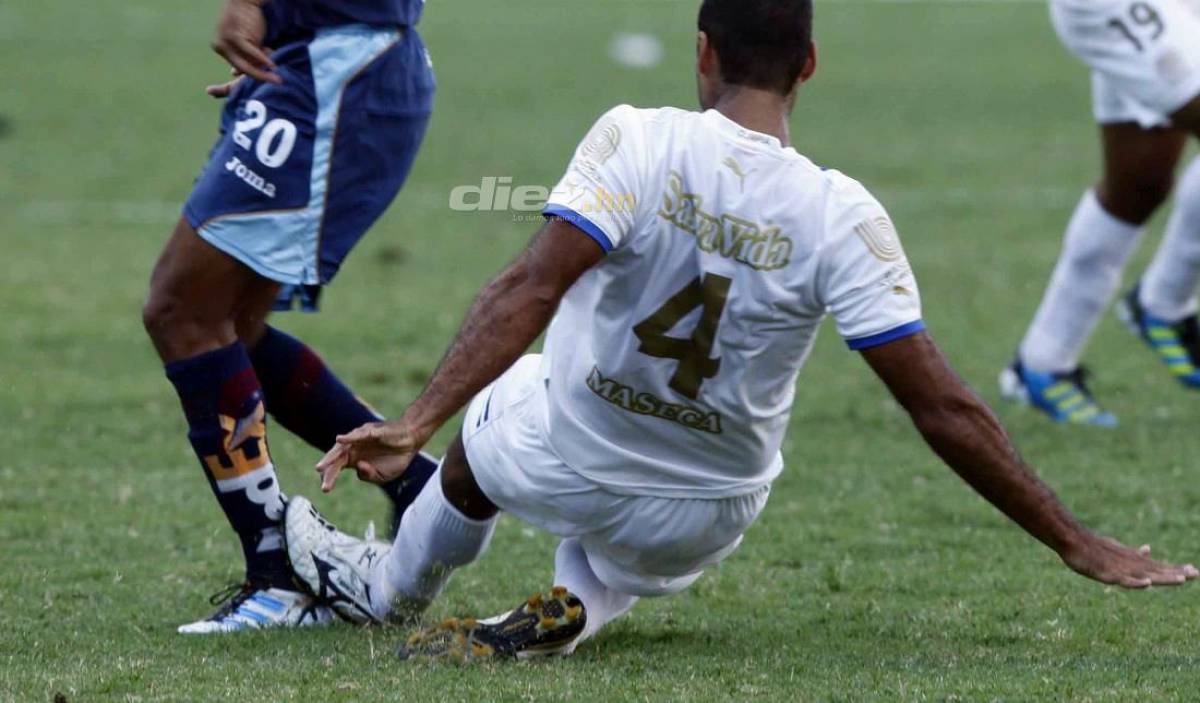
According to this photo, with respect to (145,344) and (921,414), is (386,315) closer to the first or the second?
(145,344)

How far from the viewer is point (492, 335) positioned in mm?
3484

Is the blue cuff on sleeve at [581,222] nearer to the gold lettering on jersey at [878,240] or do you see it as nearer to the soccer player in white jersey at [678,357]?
the soccer player in white jersey at [678,357]

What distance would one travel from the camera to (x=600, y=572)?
4090 mm

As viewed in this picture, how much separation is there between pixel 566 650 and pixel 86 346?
4.90 meters

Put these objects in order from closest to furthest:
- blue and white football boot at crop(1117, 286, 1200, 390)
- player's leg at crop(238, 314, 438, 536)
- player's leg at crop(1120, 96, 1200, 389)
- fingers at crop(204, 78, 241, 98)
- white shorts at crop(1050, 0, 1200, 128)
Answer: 1. fingers at crop(204, 78, 241, 98)
2. player's leg at crop(238, 314, 438, 536)
3. white shorts at crop(1050, 0, 1200, 128)
4. player's leg at crop(1120, 96, 1200, 389)
5. blue and white football boot at crop(1117, 286, 1200, 390)

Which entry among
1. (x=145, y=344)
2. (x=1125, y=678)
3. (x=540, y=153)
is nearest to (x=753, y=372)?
A: (x=1125, y=678)

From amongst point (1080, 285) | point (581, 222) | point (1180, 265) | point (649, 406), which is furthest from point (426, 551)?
point (1180, 265)

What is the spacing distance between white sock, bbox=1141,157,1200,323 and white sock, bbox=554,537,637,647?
3803 millimetres

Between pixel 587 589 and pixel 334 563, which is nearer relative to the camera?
pixel 587 589

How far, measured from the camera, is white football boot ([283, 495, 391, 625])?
443cm

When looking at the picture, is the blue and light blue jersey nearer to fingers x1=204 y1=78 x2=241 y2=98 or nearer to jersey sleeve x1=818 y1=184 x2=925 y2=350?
fingers x1=204 y1=78 x2=241 y2=98

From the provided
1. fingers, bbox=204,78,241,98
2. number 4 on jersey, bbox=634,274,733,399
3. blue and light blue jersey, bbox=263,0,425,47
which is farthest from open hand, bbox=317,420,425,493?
fingers, bbox=204,78,241,98

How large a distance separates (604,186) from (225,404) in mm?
1276

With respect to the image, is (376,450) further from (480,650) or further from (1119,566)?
(1119,566)
